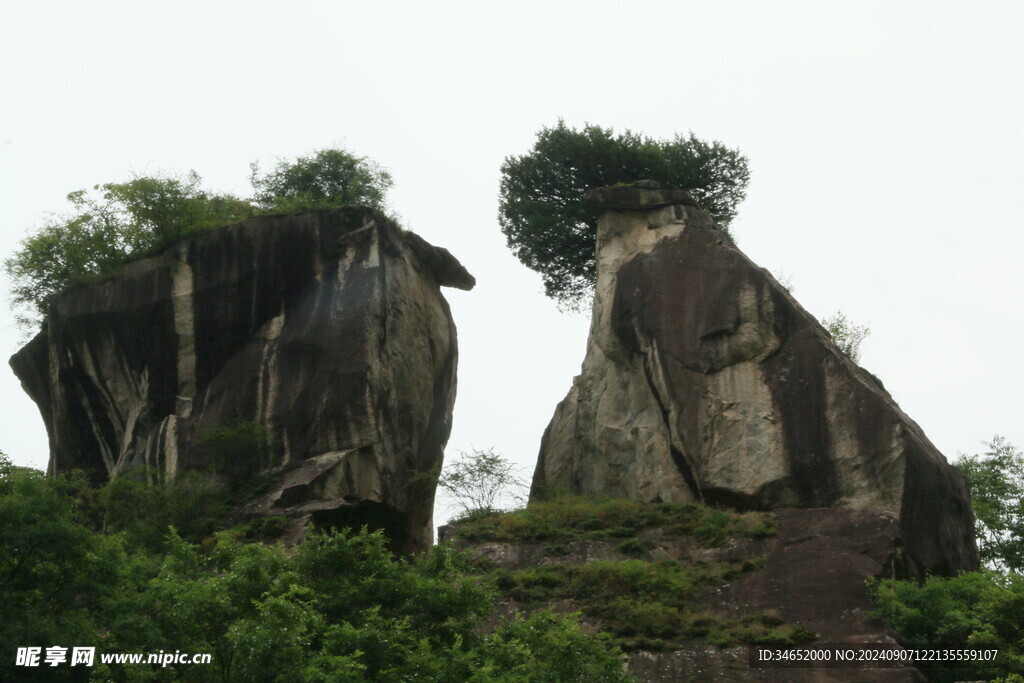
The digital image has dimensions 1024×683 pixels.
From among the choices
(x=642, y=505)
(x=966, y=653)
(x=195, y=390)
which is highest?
(x=195, y=390)

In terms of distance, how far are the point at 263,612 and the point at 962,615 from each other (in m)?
13.6

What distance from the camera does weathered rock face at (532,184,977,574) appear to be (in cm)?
2953

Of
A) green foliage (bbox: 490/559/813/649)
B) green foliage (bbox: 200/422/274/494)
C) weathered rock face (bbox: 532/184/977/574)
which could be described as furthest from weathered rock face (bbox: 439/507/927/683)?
green foliage (bbox: 200/422/274/494)

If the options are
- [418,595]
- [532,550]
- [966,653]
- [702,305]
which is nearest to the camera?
[418,595]

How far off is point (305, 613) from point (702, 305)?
754 inches

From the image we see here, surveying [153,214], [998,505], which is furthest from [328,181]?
[998,505]

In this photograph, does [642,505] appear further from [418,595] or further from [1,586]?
[1,586]

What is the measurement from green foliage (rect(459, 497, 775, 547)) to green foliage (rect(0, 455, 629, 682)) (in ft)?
27.3

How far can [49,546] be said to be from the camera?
59.6ft

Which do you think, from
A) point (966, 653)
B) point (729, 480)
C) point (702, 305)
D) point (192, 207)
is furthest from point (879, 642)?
point (192, 207)

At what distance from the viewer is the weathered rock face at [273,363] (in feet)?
105

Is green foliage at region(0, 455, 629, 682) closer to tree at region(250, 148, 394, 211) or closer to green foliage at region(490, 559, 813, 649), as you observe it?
green foliage at region(490, 559, 813, 649)

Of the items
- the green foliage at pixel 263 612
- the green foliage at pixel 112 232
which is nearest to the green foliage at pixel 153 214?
the green foliage at pixel 112 232

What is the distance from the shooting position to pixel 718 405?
3225 centimetres
